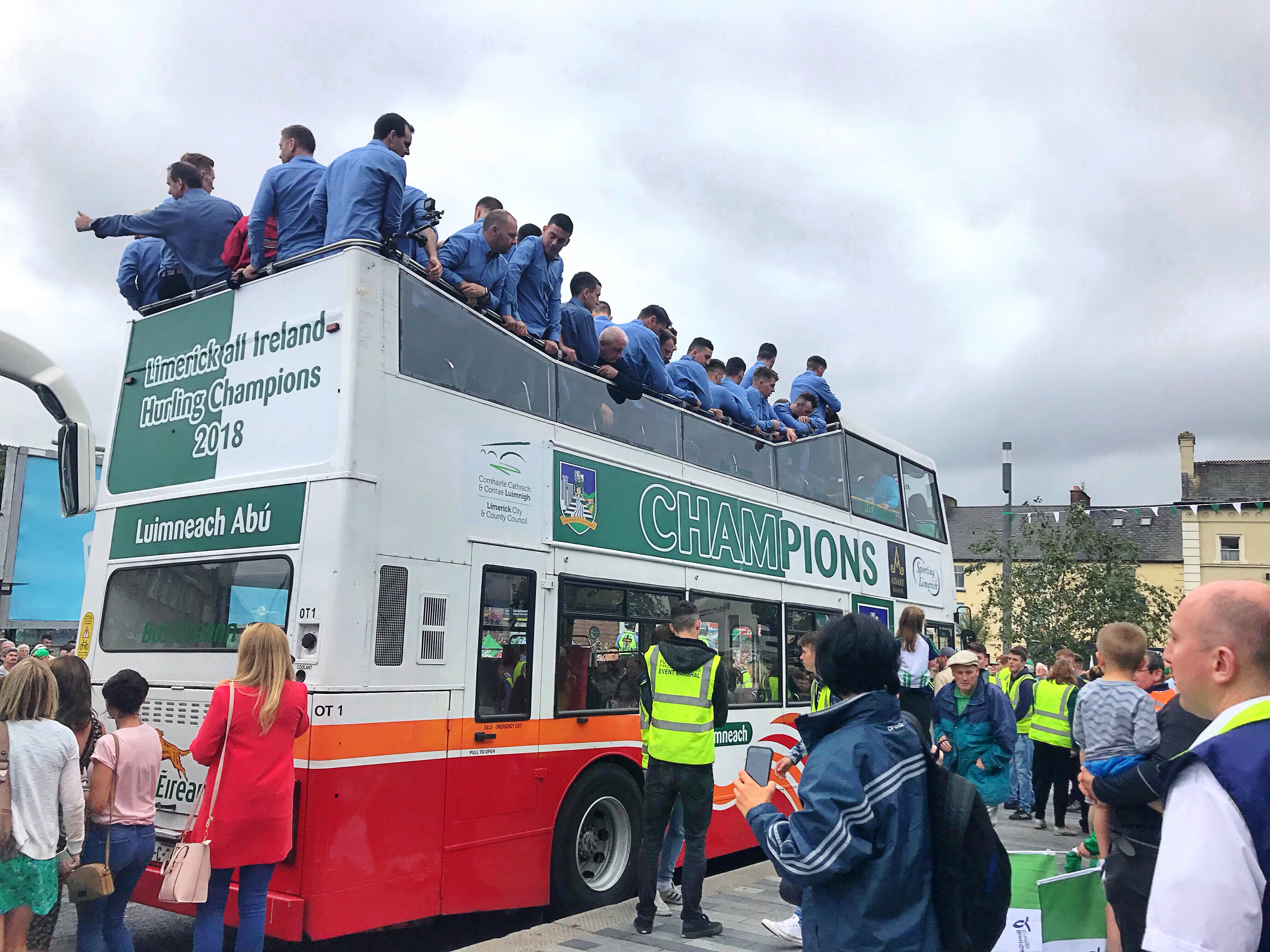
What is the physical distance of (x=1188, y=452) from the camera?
46844 mm

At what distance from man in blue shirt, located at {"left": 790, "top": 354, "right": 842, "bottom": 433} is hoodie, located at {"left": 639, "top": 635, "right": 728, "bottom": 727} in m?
5.39

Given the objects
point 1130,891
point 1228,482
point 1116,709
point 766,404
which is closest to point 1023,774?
point 766,404

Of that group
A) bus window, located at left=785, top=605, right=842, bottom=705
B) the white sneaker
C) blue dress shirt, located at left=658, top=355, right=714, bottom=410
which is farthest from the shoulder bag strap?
bus window, located at left=785, top=605, right=842, bottom=705

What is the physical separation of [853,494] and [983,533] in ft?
153

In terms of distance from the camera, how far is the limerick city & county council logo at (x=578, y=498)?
280 inches

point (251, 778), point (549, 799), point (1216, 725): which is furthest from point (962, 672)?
point (1216, 725)

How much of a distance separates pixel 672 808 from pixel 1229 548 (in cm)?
4559

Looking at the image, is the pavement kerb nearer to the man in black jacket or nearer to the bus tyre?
the bus tyre

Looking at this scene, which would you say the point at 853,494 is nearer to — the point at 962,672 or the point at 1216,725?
the point at 962,672

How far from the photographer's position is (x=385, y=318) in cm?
592

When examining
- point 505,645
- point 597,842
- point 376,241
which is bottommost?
point 597,842

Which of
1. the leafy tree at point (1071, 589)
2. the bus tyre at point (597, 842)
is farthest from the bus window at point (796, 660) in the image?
the leafy tree at point (1071, 589)

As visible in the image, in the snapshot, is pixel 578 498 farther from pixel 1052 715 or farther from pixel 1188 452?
pixel 1188 452

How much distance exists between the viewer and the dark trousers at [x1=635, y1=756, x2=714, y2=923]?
608 centimetres
